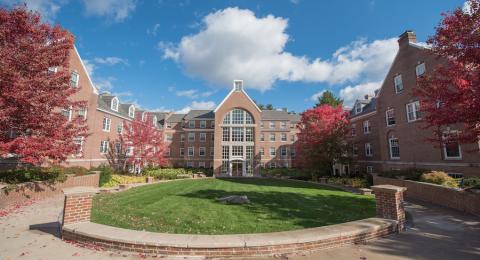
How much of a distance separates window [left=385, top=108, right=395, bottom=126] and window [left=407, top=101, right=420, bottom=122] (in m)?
2.32

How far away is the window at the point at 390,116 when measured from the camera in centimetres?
2664

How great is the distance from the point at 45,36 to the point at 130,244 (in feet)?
45.8

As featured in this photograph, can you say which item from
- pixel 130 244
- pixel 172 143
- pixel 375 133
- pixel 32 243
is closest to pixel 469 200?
pixel 130 244

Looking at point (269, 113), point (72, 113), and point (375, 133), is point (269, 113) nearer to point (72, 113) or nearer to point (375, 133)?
point (375, 133)

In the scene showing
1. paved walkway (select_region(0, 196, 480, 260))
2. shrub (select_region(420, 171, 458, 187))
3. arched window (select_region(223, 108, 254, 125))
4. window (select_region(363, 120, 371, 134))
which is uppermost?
arched window (select_region(223, 108, 254, 125))

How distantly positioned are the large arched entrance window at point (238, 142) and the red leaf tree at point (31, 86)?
1131 inches

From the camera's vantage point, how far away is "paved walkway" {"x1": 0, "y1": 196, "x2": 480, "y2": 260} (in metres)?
6.05

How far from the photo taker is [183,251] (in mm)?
5949

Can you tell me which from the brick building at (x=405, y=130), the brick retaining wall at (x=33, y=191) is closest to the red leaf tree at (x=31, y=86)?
the brick retaining wall at (x=33, y=191)

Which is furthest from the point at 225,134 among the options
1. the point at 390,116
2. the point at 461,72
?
the point at 461,72

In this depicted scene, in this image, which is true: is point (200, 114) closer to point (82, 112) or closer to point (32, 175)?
point (82, 112)

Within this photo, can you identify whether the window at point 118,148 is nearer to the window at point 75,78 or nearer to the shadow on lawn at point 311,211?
the window at point 75,78

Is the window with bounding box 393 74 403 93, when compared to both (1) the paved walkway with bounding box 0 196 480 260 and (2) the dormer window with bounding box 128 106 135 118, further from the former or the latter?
(2) the dormer window with bounding box 128 106 135 118

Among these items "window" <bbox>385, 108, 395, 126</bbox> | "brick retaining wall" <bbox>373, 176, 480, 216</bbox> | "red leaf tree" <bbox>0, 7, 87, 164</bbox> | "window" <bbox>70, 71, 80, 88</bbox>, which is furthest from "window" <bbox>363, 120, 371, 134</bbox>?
"window" <bbox>70, 71, 80, 88</bbox>
